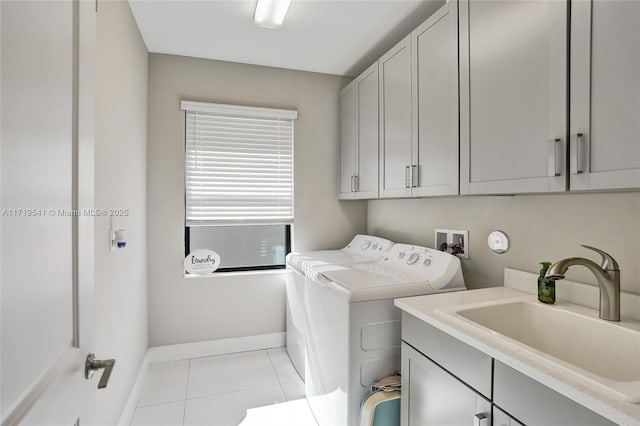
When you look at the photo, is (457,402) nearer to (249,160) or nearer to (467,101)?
(467,101)

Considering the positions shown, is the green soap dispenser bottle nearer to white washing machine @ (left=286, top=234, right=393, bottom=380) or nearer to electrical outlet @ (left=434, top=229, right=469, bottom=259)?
electrical outlet @ (left=434, top=229, right=469, bottom=259)

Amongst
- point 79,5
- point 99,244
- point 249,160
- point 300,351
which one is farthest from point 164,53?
point 300,351

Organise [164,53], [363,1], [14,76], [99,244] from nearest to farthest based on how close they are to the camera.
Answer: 1. [14,76]
2. [99,244]
3. [363,1]
4. [164,53]

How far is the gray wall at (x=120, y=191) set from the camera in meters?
1.47

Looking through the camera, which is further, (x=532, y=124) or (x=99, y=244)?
(x=99, y=244)

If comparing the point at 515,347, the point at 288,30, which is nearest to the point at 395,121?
the point at 288,30

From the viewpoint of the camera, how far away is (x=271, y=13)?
2.01 m

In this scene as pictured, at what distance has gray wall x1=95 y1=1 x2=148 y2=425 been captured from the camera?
1.47 metres

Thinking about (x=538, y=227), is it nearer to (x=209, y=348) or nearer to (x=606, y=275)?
(x=606, y=275)

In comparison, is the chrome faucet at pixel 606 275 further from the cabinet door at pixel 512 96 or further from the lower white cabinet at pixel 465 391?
the lower white cabinet at pixel 465 391

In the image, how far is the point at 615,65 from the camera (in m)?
0.97

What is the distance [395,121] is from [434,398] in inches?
61.2

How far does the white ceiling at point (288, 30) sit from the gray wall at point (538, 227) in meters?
1.22

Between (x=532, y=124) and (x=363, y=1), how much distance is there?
4.22 feet
